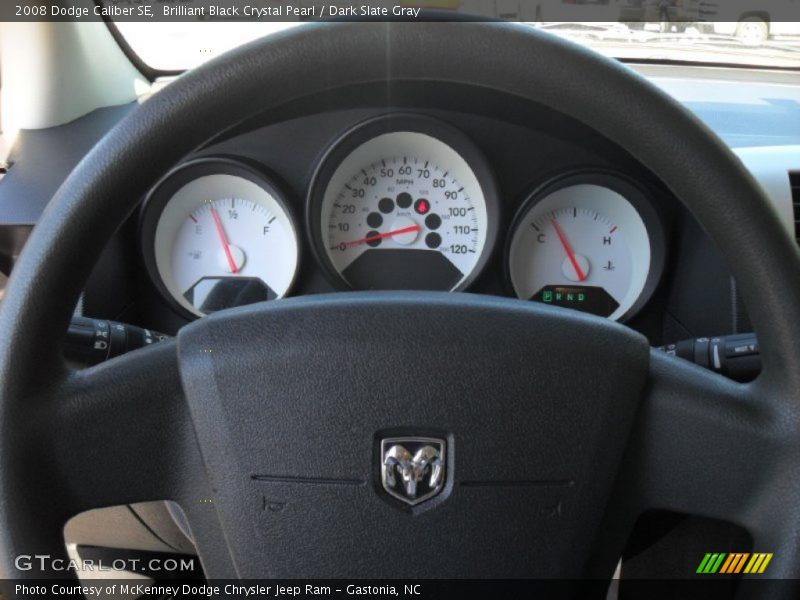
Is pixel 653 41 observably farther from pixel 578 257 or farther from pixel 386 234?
pixel 386 234

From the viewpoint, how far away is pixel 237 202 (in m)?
1.99

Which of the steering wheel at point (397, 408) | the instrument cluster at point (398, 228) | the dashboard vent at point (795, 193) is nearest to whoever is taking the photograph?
the steering wheel at point (397, 408)

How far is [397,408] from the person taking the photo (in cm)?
89

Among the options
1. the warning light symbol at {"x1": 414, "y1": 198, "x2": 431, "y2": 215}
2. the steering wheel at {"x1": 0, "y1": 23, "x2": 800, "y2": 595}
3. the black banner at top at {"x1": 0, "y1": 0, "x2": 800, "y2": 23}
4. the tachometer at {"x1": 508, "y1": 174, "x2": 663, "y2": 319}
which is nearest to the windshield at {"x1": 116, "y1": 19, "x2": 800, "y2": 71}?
the black banner at top at {"x1": 0, "y1": 0, "x2": 800, "y2": 23}

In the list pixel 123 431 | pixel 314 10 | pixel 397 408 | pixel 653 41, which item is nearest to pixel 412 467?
pixel 397 408

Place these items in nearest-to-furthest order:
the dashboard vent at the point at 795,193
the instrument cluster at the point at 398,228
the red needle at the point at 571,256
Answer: the dashboard vent at the point at 795,193
the instrument cluster at the point at 398,228
the red needle at the point at 571,256

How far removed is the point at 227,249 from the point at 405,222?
1.30 ft

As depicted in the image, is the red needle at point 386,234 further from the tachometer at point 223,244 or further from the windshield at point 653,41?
the windshield at point 653,41

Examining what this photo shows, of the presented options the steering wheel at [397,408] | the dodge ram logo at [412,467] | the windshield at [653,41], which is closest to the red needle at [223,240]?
the windshield at [653,41]

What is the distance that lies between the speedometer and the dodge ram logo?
1.06 metres

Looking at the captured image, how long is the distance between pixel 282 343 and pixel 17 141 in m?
1.43

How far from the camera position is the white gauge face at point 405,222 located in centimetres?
199

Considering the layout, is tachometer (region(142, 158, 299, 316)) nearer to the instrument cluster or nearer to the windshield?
the instrument cluster

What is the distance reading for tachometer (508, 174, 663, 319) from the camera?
6.36ft
